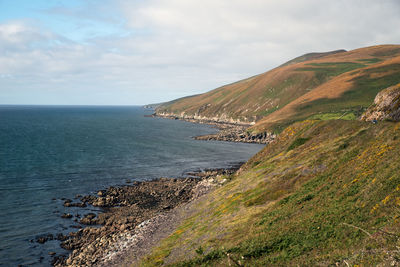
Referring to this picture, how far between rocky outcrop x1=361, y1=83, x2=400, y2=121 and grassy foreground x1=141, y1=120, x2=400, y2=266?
12.5 metres

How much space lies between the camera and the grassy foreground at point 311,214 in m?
20.8

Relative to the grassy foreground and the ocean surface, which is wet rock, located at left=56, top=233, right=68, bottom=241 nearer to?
the ocean surface

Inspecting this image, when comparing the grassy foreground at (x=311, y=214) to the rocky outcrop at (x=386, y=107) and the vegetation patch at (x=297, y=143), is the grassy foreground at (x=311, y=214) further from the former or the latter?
the rocky outcrop at (x=386, y=107)

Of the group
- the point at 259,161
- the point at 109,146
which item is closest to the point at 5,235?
the point at 259,161

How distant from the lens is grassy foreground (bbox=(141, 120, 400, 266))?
20.8m

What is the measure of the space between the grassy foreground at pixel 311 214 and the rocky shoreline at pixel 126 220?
4873 mm

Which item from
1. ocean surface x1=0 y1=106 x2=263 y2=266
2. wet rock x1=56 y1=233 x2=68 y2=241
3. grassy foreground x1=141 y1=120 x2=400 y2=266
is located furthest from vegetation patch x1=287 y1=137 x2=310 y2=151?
wet rock x1=56 y1=233 x2=68 y2=241

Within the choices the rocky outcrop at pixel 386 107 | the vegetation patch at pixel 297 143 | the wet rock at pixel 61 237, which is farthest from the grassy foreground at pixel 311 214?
the wet rock at pixel 61 237

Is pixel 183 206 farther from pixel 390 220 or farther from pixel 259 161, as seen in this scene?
pixel 390 220

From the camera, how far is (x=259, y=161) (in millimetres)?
64188

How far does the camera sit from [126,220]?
50.0 m

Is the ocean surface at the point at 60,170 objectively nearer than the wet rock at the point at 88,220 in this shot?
Yes

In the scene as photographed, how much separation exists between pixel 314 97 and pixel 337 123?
154048 millimetres

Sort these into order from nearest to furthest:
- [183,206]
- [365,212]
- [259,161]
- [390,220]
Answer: [390,220] → [365,212] → [183,206] → [259,161]
